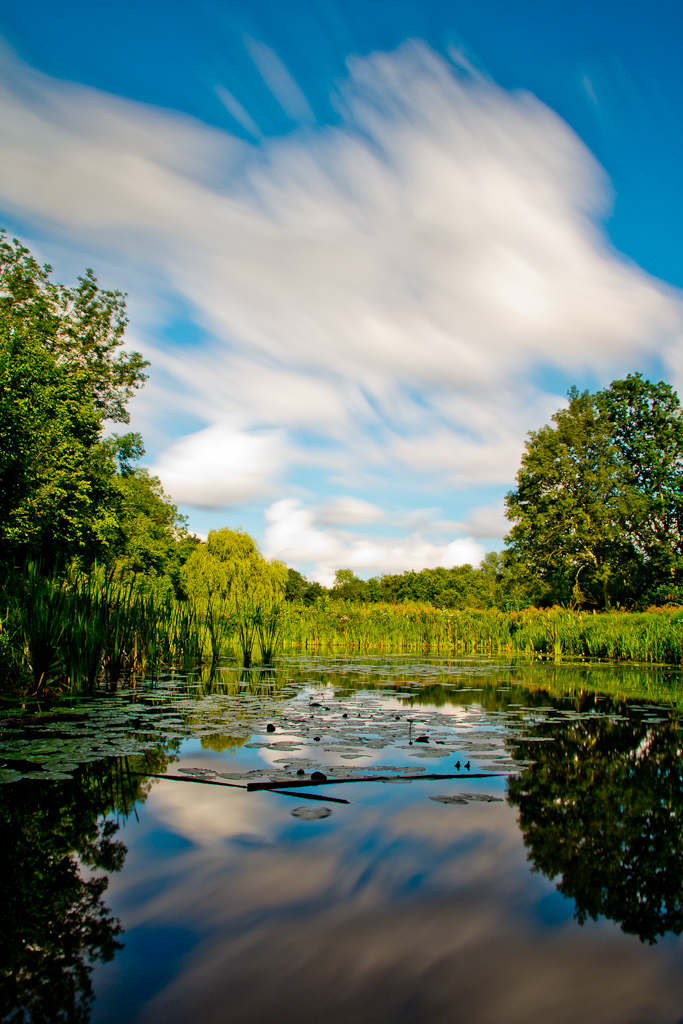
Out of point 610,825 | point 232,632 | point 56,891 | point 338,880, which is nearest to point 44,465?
point 232,632

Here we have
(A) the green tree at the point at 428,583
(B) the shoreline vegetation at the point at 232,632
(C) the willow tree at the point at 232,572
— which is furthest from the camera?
(A) the green tree at the point at 428,583

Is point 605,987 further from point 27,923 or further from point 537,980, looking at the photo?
point 27,923

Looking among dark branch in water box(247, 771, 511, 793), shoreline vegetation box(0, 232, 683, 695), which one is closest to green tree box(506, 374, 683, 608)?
shoreline vegetation box(0, 232, 683, 695)

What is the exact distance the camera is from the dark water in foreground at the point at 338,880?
145cm

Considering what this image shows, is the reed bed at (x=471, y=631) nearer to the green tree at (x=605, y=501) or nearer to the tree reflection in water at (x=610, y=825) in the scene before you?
the tree reflection in water at (x=610, y=825)

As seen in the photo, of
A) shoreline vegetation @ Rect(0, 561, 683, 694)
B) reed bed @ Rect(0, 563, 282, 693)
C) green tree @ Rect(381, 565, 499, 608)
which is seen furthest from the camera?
green tree @ Rect(381, 565, 499, 608)

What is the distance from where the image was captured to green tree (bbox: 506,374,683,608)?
31828 millimetres

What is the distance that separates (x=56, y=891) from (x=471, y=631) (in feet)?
56.6

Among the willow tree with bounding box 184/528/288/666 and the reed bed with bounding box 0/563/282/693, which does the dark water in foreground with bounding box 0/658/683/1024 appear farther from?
the willow tree with bounding box 184/528/288/666

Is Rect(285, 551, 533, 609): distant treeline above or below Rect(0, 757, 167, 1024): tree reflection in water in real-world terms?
above

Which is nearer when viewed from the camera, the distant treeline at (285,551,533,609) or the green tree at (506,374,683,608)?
the green tree at (506,374,683,608)

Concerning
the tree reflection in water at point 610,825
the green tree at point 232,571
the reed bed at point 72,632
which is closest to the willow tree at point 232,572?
the green tree at point 232,571

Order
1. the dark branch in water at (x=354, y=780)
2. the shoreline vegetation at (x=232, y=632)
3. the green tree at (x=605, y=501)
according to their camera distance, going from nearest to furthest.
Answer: the dark branch in water at (x=354, y=780)
the shoreline vegetation at (x=232, y=632)
the green tree at (x=605, y=501)

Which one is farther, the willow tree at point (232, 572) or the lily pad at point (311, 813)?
the willow tree at point (232, 572)
